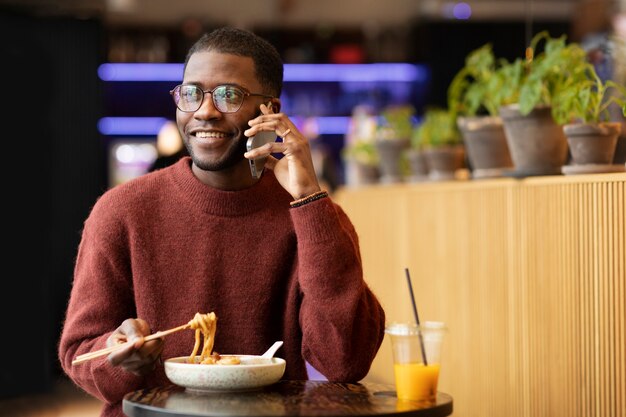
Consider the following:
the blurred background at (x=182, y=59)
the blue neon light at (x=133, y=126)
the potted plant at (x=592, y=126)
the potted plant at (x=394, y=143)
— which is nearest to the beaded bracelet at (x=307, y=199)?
the potted plant at (x=592, y=126)

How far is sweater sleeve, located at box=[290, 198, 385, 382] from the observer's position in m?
2.08

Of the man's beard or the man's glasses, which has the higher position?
the man's glasses

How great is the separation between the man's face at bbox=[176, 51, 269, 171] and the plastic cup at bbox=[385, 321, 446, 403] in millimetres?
524

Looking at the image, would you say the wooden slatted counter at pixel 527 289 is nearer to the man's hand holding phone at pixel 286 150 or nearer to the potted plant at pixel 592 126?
the potted plant at pixel 592 126

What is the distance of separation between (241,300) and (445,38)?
798cm

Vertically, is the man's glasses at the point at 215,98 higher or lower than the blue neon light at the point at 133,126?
lower

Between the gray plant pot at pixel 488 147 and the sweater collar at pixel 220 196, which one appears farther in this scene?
the gray plant pot at pixel 488 147

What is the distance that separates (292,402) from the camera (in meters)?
1.85

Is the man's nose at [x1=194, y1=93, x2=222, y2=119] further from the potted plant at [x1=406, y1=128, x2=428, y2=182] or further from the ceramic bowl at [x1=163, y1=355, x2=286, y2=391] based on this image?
the potted plant at [x1=406, y1=128, x2=428, y2=182]

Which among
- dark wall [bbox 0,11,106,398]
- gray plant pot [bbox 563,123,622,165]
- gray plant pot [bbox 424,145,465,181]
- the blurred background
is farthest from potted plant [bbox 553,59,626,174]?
the blurred background

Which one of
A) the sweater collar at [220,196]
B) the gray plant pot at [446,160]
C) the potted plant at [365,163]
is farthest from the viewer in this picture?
the potted plant at [365,163]

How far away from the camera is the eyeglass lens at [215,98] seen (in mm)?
2143

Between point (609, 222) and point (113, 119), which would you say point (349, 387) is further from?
point (113, 119)

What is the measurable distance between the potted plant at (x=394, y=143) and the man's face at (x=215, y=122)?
11.5 feet
